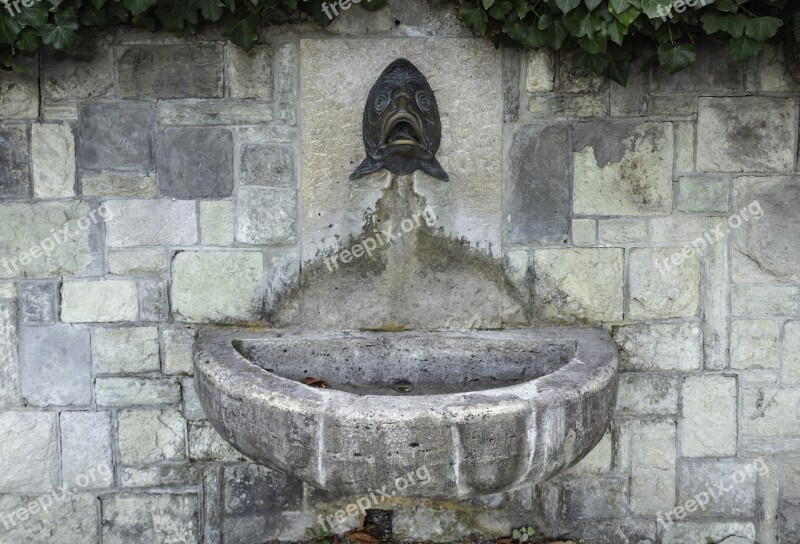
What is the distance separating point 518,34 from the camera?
2.87 meters

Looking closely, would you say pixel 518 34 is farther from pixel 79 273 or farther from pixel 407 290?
pixel 79 273

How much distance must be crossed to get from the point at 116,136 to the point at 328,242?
35.6 inches

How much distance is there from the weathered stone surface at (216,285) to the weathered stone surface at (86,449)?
55 centimetres

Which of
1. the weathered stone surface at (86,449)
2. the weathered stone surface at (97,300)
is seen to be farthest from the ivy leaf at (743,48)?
the weathered stone surface at (86,449)

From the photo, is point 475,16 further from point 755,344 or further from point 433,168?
point 755,344

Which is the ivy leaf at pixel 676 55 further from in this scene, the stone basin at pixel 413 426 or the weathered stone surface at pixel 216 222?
the weathered stone surface at pixel 216 222

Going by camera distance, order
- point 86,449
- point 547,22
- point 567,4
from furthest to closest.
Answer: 1. point 86,449
2. point 547,22
3. point 567,4

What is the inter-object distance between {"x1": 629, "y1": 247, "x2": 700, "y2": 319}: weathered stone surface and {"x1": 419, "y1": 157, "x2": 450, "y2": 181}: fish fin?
820mm

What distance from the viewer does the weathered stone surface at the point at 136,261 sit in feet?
10.2

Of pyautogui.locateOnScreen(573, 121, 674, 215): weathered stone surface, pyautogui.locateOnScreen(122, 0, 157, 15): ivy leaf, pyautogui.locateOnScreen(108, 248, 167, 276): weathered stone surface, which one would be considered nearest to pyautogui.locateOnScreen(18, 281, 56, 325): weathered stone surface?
pyautogui.locateOnScreen(108, 248, 167, 276): weathered stone surface

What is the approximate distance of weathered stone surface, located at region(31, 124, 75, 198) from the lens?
3029mm

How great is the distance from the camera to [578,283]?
3.18 metres

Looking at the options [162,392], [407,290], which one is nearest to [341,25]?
[407,290]

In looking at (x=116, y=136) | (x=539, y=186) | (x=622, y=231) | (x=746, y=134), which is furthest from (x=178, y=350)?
(x=746, y=134)
